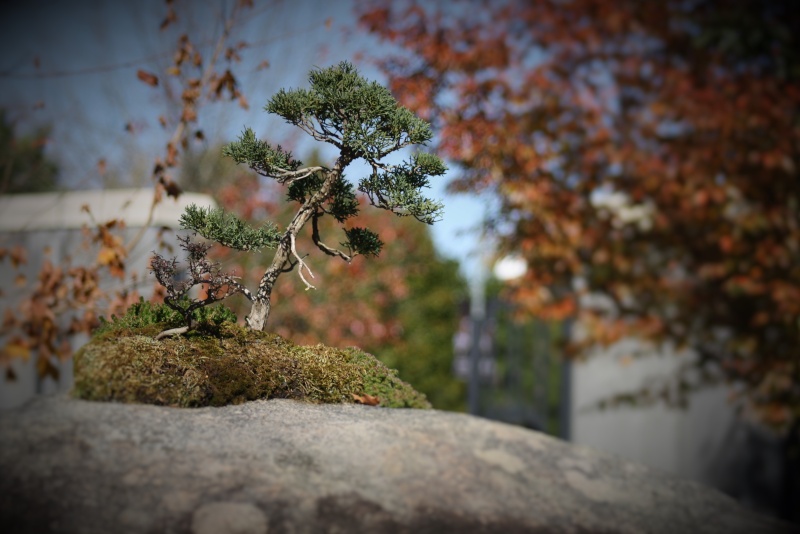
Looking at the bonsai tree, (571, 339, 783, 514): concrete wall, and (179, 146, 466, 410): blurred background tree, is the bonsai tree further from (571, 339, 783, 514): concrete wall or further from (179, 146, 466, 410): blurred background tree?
(571, 339, 783, 514): concrete wall

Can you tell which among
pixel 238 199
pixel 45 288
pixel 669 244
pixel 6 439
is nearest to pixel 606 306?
pixel 669 244

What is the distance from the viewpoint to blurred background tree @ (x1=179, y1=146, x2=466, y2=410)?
5.04m

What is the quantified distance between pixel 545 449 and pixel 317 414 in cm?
107

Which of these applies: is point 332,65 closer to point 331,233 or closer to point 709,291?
point 331,233

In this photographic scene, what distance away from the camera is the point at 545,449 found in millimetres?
2711

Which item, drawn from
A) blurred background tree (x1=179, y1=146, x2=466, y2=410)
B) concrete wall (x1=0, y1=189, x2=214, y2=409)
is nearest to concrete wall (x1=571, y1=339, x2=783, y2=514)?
blurred background tree (x1=179, y1=146, x2=466, y2=410)

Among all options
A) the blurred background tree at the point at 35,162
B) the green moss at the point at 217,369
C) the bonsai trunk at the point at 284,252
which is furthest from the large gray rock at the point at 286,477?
the blurred background tree at the point at 35,162

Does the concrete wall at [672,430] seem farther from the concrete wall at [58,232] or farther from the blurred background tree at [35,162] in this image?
the blurred background tree at [35,162]

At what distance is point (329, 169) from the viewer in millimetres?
2092

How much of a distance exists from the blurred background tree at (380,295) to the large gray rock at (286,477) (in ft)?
8.14

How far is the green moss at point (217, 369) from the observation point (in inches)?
71.6

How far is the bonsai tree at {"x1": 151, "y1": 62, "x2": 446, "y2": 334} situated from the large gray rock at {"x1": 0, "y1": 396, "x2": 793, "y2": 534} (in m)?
0.35

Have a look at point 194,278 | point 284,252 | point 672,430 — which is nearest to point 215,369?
point 194,278

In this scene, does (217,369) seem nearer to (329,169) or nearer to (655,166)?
(329,169)
